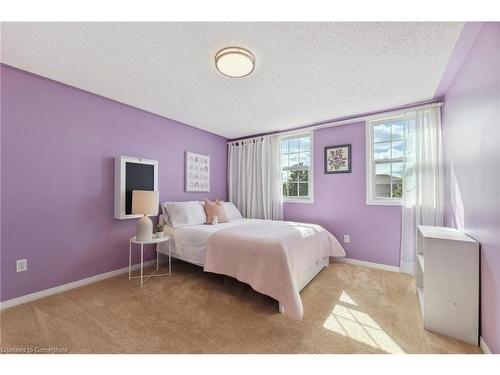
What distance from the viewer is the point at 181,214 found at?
9.54 ft

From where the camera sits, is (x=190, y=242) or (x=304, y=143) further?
(x=304, y=143)

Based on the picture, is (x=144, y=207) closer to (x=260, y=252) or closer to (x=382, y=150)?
(x=260, y=252)

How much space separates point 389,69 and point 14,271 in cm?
405

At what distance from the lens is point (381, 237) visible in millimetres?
2848

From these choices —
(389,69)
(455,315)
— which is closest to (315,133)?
(389,69)

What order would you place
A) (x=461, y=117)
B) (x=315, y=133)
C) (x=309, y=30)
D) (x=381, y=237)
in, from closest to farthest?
1. (x=309, y=30)
2. (x=461, y=117)
3. (x=381, y=237)
4. (x=315, y=133)

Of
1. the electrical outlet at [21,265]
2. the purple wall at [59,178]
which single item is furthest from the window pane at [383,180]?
the electrical outlet at [21,265]

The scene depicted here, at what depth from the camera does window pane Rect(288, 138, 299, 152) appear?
3.68m

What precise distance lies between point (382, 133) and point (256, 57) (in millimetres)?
2282

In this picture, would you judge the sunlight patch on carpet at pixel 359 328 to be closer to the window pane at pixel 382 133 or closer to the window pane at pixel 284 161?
the window pane at pixel 382 133

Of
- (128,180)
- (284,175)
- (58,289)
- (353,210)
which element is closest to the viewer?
(58,289)

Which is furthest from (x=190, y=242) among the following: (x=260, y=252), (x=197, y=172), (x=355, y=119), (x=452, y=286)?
(x=355, y=119)

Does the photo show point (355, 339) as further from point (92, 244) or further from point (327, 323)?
point (92, 244)
